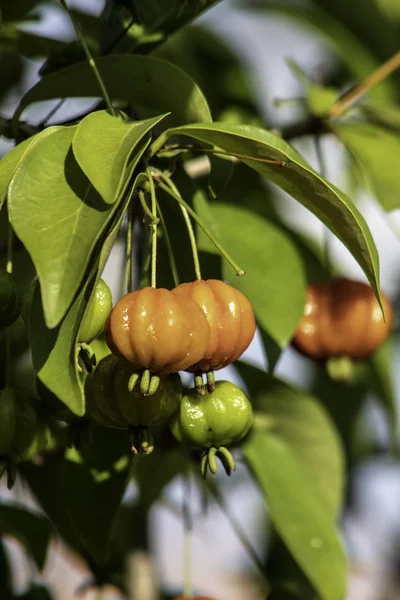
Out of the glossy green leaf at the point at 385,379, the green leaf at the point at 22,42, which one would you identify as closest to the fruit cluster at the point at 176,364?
the green leaf at the point at 22,42

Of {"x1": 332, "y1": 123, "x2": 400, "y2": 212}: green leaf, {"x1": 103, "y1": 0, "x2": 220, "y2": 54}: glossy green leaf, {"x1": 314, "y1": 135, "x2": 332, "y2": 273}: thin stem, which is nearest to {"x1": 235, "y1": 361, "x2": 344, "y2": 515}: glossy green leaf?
{"x1": 314, "y1": 135, "x2": 332, "y2": 273}: thin stem

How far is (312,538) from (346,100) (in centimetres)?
83

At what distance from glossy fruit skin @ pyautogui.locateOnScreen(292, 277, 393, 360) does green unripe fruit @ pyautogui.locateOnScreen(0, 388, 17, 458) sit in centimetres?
85

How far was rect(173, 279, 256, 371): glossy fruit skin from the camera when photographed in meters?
0.95

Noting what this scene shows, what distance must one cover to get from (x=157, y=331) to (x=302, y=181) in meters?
0.23

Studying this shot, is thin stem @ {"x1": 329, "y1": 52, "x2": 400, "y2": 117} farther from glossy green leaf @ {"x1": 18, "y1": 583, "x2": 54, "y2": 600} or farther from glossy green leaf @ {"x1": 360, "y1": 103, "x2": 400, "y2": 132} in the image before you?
glossy green leaf @ {"x1": 18, "y1": 583, "x2": 54, "y2": 600}

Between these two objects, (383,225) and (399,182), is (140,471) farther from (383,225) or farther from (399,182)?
(383,225)

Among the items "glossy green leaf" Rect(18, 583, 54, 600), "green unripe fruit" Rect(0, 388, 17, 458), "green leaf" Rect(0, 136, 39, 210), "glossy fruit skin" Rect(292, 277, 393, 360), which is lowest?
"glossy green leaf" Rect(18, 583, 54, 600)

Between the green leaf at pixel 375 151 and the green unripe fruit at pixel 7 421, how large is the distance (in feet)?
2.89

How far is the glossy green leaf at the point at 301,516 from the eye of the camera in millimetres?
1529

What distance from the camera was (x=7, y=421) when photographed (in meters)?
1.03

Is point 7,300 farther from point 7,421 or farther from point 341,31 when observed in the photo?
point 341,31

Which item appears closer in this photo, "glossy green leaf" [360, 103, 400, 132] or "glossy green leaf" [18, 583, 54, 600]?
"glossy green leaf" [18, 583, 54, 600]

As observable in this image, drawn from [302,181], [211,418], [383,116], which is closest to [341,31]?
[383,116]
